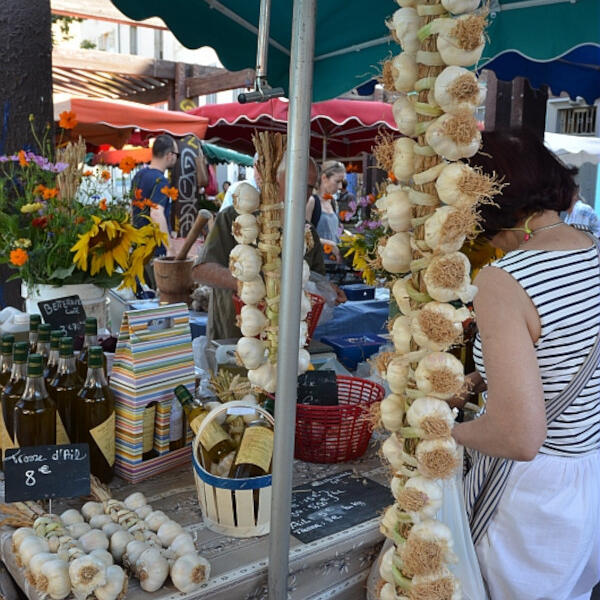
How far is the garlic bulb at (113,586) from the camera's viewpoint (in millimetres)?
997

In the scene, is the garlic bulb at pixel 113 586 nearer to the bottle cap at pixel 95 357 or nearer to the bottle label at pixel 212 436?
the bottle label at pixel 212 436

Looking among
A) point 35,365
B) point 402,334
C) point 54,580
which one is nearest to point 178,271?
point 35,365

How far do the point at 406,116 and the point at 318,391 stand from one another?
32.7 inches

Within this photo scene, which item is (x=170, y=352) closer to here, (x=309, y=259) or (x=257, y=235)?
(x=257, y=235)

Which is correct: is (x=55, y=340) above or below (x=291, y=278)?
below

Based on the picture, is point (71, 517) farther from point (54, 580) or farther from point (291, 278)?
point (291, 278)

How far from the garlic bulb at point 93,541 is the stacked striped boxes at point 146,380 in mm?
305

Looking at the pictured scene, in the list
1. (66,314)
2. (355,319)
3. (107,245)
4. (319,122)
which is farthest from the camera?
(319,122)

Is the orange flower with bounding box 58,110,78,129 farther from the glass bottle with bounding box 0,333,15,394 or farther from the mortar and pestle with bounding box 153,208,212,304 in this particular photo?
the mortar and pestle with bounding box 153,208,212,304

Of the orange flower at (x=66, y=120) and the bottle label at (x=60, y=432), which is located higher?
the orange flower at (x=66, y=120)

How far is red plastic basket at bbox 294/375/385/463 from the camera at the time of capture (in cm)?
150

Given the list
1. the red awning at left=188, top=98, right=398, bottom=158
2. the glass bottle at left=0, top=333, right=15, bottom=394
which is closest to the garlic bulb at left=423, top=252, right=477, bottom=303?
the glass bottle at left=0, top=333, right=15, bottom=394

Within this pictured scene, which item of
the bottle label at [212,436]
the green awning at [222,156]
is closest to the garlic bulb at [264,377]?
the bottle label at [212,436]

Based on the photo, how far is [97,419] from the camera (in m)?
1.39
